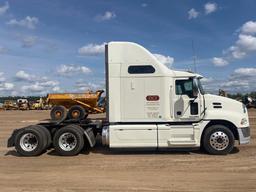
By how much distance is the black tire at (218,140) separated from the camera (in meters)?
10.8

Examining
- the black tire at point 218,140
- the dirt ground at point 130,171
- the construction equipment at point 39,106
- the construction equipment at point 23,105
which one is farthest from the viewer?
the construction equipment at point 23,105

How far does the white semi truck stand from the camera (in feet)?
35.8

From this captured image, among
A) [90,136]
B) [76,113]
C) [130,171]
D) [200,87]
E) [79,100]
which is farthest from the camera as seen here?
[79,100]

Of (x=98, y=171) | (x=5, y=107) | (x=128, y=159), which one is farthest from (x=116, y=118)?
(x=5, y=107)

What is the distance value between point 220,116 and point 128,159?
3.14m

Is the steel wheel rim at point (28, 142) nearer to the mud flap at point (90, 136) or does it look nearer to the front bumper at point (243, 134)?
the mud flap at point (90, 136)

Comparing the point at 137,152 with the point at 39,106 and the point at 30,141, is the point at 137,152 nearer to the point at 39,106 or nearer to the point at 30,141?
the point at 30,141

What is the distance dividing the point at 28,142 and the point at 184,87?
5276 millimetres

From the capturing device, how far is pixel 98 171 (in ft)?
29.4

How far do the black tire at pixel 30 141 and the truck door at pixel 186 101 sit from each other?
14.0 feet

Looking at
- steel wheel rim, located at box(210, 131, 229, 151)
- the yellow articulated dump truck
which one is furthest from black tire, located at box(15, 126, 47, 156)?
the yellow articulated dump truck

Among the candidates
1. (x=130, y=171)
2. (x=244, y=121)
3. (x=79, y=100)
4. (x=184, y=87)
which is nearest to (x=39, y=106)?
(x=79, y=100)

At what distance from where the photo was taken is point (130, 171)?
8.84m

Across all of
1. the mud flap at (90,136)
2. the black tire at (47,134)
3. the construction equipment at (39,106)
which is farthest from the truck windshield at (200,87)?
the construction equipment at (39,106)
